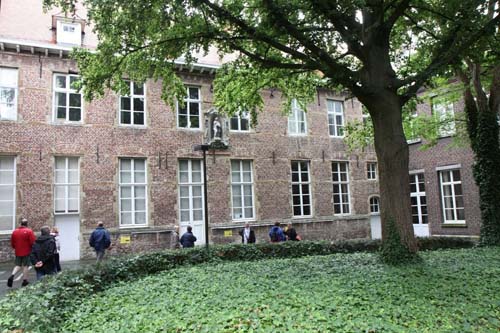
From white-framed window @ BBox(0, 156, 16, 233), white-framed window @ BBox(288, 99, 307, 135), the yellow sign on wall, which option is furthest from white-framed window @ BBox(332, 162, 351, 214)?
white-framed window @ BBox(0, 156, 16, 233)

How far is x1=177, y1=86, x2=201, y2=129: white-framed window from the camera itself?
16422 millimetres

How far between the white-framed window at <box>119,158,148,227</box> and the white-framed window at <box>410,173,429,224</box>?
1350 cm

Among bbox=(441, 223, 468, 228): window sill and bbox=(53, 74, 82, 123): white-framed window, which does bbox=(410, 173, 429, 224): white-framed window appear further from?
bbox=(53, 74, 82, 123): white-framed window

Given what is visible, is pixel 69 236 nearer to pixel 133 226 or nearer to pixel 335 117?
pixel 133 226

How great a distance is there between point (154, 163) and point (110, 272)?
27.7ft

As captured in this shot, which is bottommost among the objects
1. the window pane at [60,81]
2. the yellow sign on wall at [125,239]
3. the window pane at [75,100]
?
the yellow sign on wall at [125,239]

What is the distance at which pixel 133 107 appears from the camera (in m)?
15.6

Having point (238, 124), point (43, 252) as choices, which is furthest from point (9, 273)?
point (238, 124)

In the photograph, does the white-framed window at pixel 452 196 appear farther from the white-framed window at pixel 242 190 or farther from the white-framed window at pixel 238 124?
the white-framed window at pixel 238 124

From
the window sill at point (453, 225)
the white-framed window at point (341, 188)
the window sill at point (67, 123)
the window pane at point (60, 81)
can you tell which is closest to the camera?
the window sill at point (67, 123)

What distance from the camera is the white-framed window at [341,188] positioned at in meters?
19.5

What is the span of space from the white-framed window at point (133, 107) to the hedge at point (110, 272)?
7673mm

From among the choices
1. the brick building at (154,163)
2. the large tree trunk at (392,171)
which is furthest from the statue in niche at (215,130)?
the large tree trunk at (392,171)

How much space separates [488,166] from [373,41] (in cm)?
623
